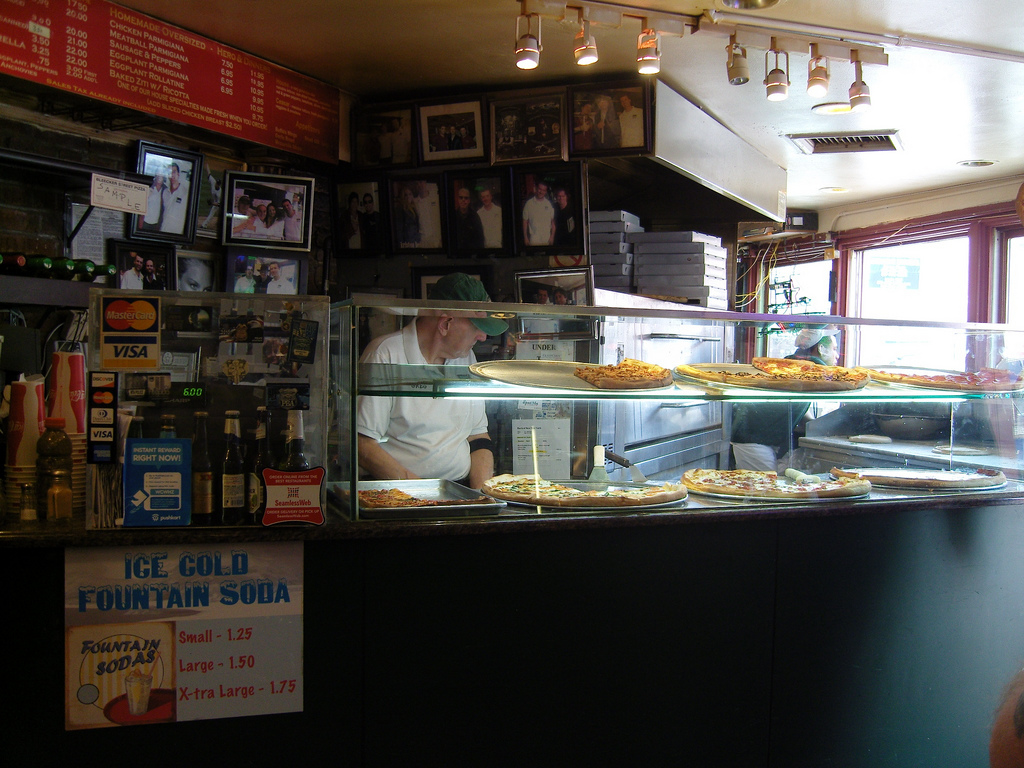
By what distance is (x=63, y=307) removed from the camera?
2.99 meters

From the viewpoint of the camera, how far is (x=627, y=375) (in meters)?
2.34

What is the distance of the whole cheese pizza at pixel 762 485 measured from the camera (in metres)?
2.41

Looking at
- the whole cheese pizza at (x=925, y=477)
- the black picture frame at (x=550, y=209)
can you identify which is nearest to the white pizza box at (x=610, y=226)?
the black picture frame at (x=550, y=209)

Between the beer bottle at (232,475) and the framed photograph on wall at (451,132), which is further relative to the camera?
the framed photograph on wall at (451,132)

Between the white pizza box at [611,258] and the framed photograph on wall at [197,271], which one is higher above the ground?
the white pizza box at [611,258]

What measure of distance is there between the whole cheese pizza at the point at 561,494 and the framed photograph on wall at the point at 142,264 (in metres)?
1.78

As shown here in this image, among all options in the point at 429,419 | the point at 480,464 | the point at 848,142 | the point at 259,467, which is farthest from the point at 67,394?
the point at 848,142

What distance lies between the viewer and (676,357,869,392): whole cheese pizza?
2.45 metres

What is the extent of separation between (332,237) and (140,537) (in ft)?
8.77

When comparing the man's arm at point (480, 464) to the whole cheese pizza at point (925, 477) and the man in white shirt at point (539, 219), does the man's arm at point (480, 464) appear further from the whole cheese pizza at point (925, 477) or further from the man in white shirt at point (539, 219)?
the man in white shirt at point (539, 219)

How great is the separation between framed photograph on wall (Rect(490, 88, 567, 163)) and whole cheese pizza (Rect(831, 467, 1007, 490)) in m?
2.14

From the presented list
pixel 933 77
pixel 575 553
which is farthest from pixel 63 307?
pixel 933 77

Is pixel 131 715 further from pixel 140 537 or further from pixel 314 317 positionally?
pixel 314 317

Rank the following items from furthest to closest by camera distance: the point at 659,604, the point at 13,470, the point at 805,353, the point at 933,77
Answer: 1. the point at 933,77
2. the point at 805,353
3. the point at 659,604
4. the point at 13,470
